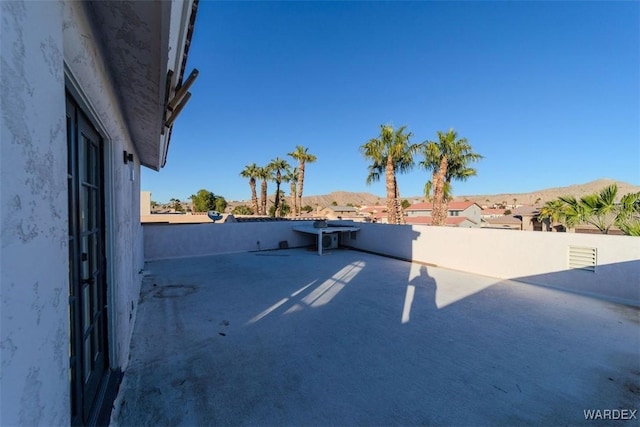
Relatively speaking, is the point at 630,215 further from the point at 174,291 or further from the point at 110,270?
the point at 174,291

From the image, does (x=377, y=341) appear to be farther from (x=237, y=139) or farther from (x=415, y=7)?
(x=237, y=139)

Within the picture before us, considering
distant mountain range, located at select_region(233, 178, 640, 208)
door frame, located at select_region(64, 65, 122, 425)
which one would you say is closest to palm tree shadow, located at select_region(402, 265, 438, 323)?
door frame, located at select_region(64, 65, 122, 425)

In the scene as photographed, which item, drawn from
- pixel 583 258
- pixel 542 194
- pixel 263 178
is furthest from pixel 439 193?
pixel 542 194

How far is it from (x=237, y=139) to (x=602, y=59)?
81.1 feet

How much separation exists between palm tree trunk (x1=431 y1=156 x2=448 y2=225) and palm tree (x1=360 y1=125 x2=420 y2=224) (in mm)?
1468

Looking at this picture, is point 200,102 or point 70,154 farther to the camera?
point 200,102

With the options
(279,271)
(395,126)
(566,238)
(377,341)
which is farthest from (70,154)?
(395,126)

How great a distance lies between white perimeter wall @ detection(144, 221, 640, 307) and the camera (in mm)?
6277

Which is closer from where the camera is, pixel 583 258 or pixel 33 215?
pixel 33 215

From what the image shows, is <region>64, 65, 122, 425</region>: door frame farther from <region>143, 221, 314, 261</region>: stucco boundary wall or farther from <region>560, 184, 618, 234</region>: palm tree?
<region>560, 184, 618, 234</region>: palm tree

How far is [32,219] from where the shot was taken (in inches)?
35.1

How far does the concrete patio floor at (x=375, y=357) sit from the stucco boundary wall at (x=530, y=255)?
2.00 feet

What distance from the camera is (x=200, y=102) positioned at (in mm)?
15727

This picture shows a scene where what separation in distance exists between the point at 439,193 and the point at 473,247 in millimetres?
4856
